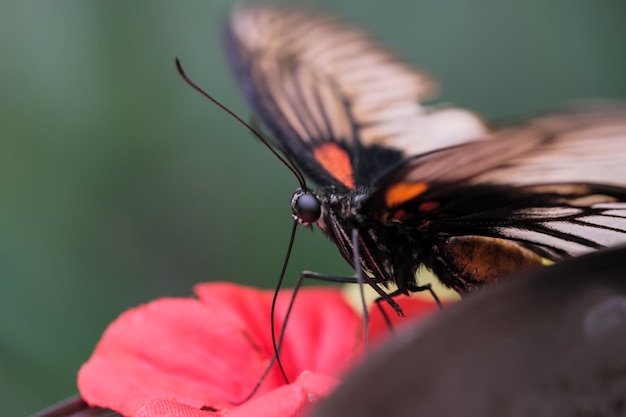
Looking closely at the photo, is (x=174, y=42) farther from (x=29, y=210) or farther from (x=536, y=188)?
(x=536, y=188)

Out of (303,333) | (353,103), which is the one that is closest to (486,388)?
(303,333)

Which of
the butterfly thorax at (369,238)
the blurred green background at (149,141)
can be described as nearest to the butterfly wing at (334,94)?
the butterfly thorax at (369,238)

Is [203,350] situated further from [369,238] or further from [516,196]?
[516,196]

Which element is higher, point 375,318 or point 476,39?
point 476,39

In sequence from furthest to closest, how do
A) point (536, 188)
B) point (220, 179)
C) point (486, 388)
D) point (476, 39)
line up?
point (476, 39) < point (220, 179) < point (536, 188) < point (486, 388)

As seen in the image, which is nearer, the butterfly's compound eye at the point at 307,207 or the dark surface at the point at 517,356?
the dark surface at the point at 517,356

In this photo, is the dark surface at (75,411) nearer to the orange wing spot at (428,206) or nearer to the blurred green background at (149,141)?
the orange wing spot at (428,206)

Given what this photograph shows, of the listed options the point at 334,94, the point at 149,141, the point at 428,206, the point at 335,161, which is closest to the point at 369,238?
the point at 428,206
